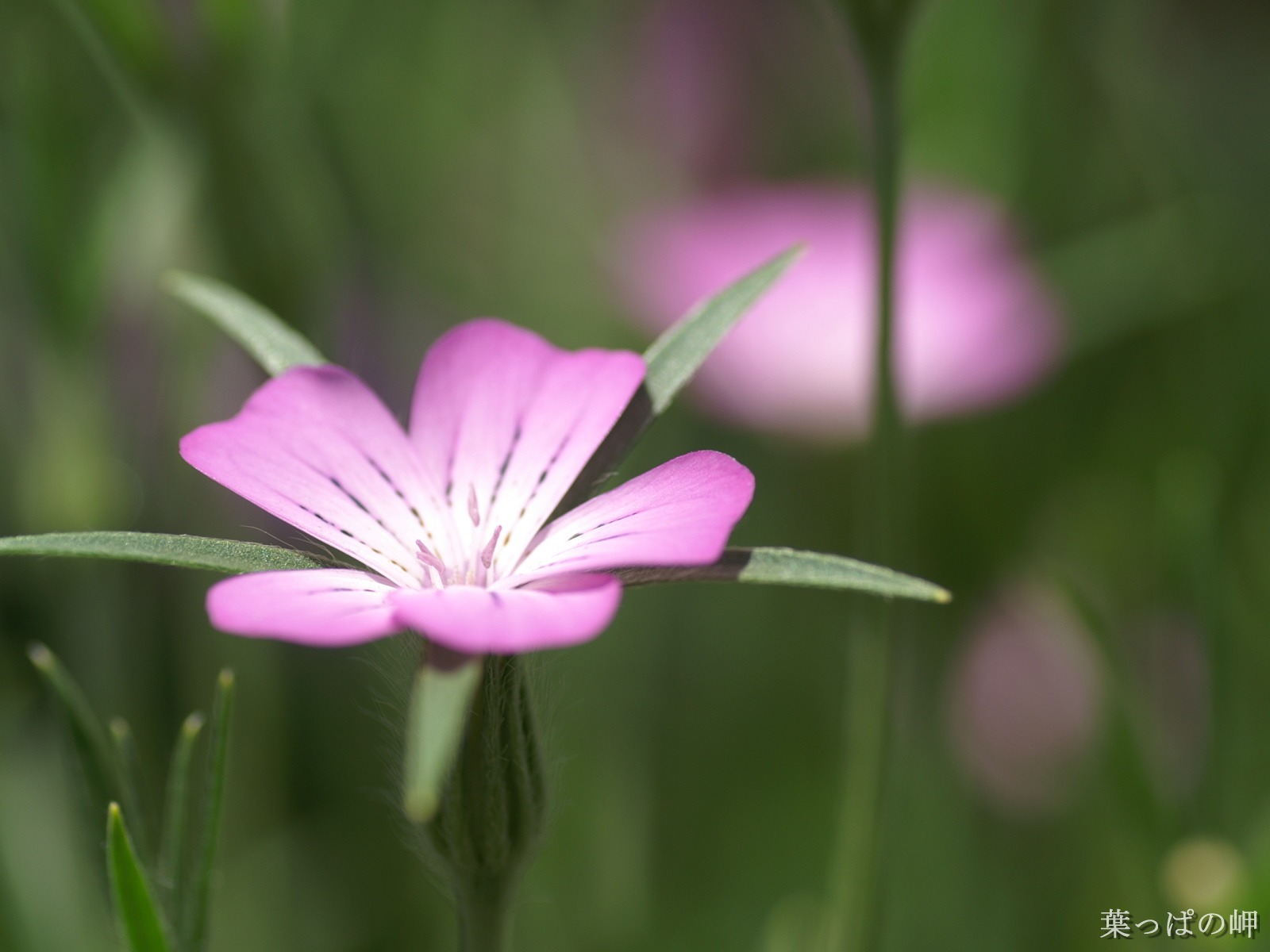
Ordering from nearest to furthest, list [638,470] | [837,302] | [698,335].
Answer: [698,335]
[638,470]
[837,302]

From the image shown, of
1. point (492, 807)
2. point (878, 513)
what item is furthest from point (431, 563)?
point (878, 513)

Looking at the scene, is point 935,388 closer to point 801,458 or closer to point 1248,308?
point 801,458

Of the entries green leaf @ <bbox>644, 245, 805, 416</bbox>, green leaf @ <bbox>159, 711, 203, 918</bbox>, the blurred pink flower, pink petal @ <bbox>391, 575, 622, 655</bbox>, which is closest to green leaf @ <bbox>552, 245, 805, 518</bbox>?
green leaf @ <bbox>644, 245, 805, 416</bbox>

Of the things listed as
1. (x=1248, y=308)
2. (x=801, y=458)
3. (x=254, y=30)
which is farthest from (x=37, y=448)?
(x=1248, y=308)

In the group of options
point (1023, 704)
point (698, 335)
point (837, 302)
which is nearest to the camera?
point (698, 335)

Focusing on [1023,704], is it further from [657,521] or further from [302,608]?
[302,608]

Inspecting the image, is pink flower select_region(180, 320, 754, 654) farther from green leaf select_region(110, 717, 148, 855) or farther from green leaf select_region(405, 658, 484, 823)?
green leaf select_region(110, 717, 148, 855)

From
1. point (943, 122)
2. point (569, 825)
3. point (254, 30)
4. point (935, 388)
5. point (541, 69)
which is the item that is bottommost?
point (569, 825)
